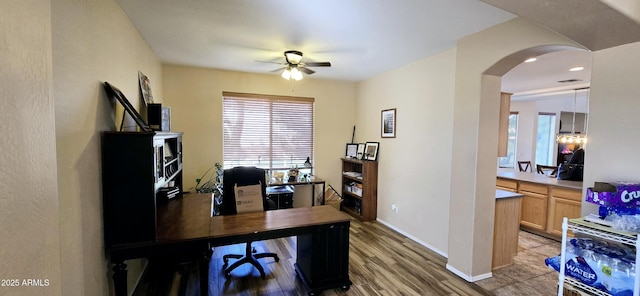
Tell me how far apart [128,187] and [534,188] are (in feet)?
16.9

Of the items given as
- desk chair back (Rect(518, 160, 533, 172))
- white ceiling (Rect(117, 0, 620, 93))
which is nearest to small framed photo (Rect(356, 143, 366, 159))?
white ceiling (Rect(117, 0, 620, 93))

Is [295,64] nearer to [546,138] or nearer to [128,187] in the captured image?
[128,187]

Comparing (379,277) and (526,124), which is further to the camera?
(526,124)

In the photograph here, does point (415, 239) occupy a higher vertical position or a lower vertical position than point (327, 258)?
lower

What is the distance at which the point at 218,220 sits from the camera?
239 cm

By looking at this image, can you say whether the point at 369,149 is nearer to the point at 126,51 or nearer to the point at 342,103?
the point at 342,103

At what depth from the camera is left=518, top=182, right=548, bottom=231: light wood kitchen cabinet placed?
153 inches

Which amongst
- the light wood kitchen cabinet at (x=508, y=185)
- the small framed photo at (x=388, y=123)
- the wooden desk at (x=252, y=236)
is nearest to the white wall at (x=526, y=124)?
the light wood kitchen cabinet at (x=508, y=185)

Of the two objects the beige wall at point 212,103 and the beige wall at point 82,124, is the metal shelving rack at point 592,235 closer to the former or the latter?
the beige wall at point 82,124

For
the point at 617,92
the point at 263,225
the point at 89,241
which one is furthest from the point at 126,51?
the point at 617,92

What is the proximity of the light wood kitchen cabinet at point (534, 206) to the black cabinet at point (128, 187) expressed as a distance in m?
4.97

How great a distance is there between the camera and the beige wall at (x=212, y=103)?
4.16 metres

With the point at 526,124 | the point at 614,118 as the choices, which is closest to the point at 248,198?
the point at 614,118

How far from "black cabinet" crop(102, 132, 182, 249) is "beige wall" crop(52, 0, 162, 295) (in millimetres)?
53
